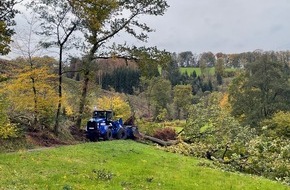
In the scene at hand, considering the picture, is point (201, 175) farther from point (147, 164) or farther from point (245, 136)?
point (245, 136)

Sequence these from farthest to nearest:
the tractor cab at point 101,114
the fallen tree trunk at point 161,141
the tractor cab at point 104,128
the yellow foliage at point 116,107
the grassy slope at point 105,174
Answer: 1. the yellow foliage at point 116,107
2. the fallen tree trunk at point 161,141
3. the tractor cab at point 101,114
4. the tractor cab at point 104,128
5. the grassy slope at point 105,174

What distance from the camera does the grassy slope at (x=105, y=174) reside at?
11.9m

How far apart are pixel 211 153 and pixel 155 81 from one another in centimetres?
5758

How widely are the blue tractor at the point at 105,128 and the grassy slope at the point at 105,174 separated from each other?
365 inches

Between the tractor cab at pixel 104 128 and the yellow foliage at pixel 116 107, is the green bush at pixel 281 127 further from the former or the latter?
the yellow foliage at pixel 116 107

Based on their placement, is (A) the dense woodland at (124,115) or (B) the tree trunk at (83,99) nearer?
(A) the dense woodland at (124,115)

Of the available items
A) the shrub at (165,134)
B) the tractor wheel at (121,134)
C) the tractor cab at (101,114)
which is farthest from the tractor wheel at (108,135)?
the shrub at (165,134)

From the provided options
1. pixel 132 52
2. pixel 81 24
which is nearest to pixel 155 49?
pixel 132 52

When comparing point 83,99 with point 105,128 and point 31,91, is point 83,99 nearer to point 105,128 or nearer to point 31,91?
point 105,128

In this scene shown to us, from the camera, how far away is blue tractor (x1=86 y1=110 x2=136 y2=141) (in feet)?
94.7

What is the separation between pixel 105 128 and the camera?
1151 inches

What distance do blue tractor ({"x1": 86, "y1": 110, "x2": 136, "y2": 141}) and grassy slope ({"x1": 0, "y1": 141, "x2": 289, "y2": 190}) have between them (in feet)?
30.4

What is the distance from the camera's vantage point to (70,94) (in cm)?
3127

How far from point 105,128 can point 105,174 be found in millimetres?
15909
